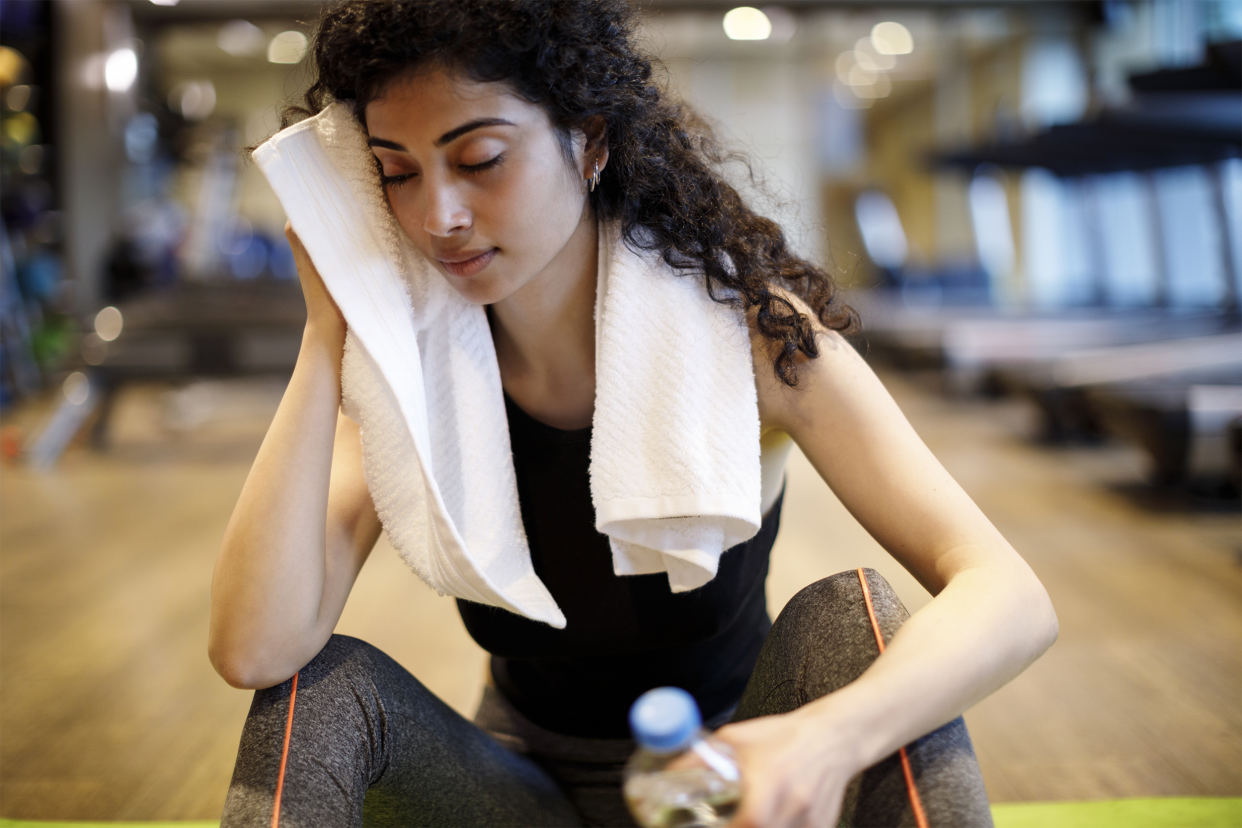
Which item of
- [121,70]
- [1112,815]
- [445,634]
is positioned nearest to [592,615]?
[1112,815]

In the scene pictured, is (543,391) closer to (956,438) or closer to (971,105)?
(956,438)

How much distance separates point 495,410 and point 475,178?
25 cm

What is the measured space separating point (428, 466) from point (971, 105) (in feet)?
34.7

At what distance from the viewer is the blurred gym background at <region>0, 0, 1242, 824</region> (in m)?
1.67

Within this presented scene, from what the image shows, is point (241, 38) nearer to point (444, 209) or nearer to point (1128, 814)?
point (444, 209)

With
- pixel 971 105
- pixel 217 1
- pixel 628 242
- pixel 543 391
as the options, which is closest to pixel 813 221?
pixel 628 242

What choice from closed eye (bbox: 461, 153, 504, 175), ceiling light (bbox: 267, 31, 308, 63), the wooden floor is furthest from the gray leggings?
ceiling light (bbox: 267, 31, 308, 63)

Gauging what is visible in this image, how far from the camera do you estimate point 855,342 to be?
4.06 metres

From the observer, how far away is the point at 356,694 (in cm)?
88

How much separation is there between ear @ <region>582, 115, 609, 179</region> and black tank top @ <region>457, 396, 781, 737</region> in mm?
284

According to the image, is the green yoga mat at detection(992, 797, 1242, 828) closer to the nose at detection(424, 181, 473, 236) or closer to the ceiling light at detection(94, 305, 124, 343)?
the nose at detection(424, 181, 473, 236)

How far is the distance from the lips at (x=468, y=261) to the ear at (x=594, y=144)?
0.14m

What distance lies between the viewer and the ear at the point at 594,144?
950mm

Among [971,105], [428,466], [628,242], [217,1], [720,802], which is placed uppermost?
[217,1]
